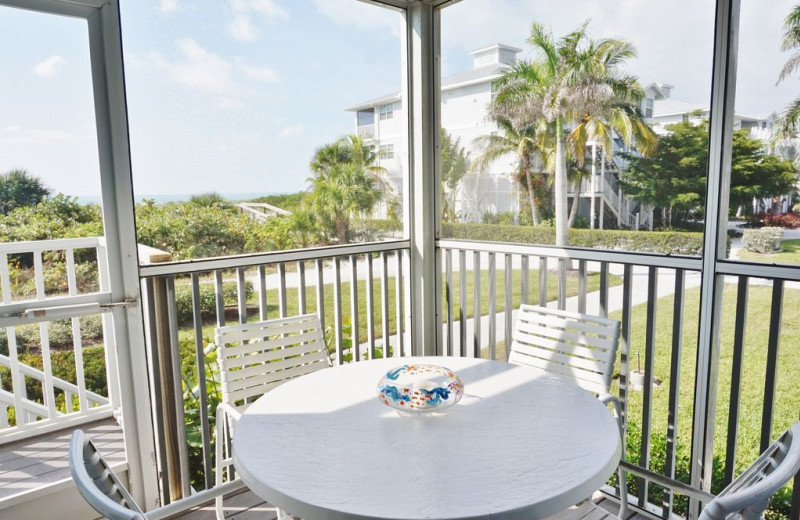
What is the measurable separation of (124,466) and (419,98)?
269 centimetres

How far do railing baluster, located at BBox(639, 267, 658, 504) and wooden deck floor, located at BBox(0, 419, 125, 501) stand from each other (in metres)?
2.59

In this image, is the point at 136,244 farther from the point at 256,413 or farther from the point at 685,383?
the point at 685,383

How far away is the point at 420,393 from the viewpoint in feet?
5.58

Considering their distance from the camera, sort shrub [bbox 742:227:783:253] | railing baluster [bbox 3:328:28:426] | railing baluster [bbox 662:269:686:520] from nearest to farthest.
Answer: shrub [bbox 742:227:783:253], railing baluster [bbox 3:328:28:426], railing baluster [bbox 662:269:686:520]

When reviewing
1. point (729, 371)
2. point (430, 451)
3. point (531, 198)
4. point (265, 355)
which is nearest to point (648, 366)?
point (729, 371)

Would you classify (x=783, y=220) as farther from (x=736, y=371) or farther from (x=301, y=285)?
(x=301, y=285)

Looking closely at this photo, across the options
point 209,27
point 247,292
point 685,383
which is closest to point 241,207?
point 247,292

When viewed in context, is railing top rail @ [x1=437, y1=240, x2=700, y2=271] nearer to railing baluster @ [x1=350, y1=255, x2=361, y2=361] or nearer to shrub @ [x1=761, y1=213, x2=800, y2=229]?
shrub @ [x1=761, y1=213, x2=800, y2=229]

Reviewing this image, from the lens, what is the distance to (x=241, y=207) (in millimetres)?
2891

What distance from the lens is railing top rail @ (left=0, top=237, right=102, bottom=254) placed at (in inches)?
90.0

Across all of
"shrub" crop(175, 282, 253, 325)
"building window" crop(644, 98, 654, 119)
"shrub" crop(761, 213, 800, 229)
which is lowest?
"shrub" crop(175, 282, 253, 325)

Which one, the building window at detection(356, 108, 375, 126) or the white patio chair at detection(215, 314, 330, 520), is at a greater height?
the building window at detection(356, 108, 375, 126)

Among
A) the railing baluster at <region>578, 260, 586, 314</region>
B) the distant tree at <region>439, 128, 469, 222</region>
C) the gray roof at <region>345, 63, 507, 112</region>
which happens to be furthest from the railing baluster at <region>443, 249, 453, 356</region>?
the gray roof at <region>345, 63, 507, 112</region>

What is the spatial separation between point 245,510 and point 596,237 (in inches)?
89.7
